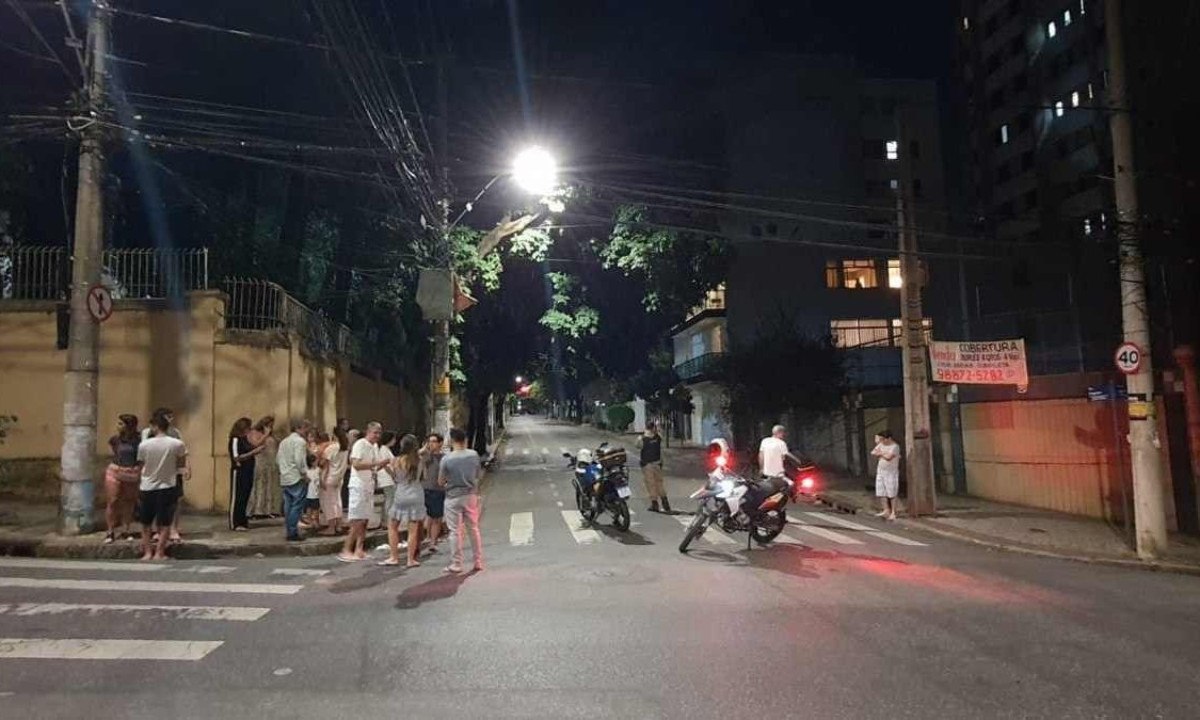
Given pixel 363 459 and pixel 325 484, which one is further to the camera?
pixel 325 484

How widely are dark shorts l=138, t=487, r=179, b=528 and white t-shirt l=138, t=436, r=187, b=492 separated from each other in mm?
91

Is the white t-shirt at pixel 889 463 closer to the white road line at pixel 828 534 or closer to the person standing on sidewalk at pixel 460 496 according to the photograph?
the white road line at pixel 828 534

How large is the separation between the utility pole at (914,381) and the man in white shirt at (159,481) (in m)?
11.9

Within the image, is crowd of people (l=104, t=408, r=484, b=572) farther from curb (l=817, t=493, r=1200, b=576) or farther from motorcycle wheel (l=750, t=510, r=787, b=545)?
curb (l=817, t=493, r=1200, b=576)

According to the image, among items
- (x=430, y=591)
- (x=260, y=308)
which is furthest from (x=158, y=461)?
(x=260, y=308)

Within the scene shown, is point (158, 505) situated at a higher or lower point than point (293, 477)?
lower

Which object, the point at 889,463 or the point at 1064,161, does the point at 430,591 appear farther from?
the point at 1064,161

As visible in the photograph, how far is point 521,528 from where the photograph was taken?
46.3ft

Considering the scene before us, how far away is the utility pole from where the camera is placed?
51.5 feet

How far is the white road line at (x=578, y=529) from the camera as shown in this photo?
12423 mm

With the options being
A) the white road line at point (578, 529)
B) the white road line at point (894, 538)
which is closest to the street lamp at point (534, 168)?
the white road line at point (578, 529)

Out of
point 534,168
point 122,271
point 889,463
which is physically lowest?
point 889,463

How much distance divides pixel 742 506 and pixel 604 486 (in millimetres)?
2779

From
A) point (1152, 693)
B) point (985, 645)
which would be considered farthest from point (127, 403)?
point (1152, 693)
